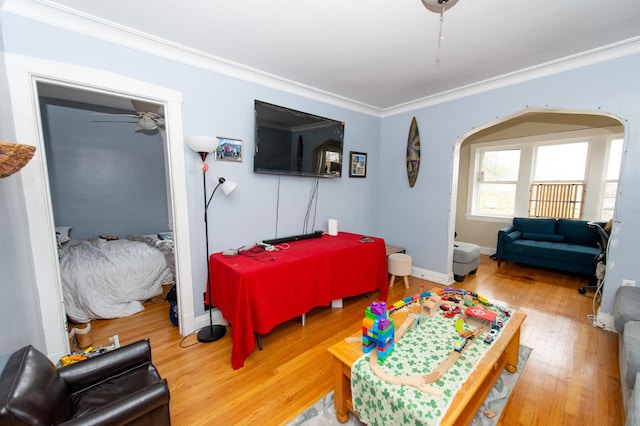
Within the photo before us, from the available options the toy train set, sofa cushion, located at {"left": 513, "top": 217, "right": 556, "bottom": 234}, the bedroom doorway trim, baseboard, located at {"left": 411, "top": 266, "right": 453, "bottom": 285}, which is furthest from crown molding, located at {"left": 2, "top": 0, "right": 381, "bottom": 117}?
sofa cushion, located at {"left": 513, "top": 217, "right": 556, "bottom": 234}

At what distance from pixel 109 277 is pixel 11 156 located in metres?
2.13

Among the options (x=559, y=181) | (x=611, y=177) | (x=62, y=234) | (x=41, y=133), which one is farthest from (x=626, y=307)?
(x=62, y=234)

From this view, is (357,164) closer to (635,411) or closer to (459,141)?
(459,141)

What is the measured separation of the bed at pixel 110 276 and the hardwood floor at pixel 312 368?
0.55ft

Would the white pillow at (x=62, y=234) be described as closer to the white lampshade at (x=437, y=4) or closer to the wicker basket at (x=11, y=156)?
the wicker basket at (x=11, y=156)

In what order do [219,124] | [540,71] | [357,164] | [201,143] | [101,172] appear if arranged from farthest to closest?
[101,172] < [357,164] < [540,71] < [219,124] < [201,143]

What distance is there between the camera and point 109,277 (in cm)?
268

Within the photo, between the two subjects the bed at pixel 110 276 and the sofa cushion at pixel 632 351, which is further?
the bed at pixel 110 276

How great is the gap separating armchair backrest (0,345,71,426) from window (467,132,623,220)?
230 inches

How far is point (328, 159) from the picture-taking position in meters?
3.18

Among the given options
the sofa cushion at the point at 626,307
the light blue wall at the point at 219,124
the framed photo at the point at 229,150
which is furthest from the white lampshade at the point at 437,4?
the sofa cushion at the point at 626,307

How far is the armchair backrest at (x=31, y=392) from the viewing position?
85cm

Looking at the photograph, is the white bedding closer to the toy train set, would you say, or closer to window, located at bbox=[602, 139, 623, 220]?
the toy train set

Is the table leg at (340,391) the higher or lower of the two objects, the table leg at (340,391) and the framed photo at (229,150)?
the lower
